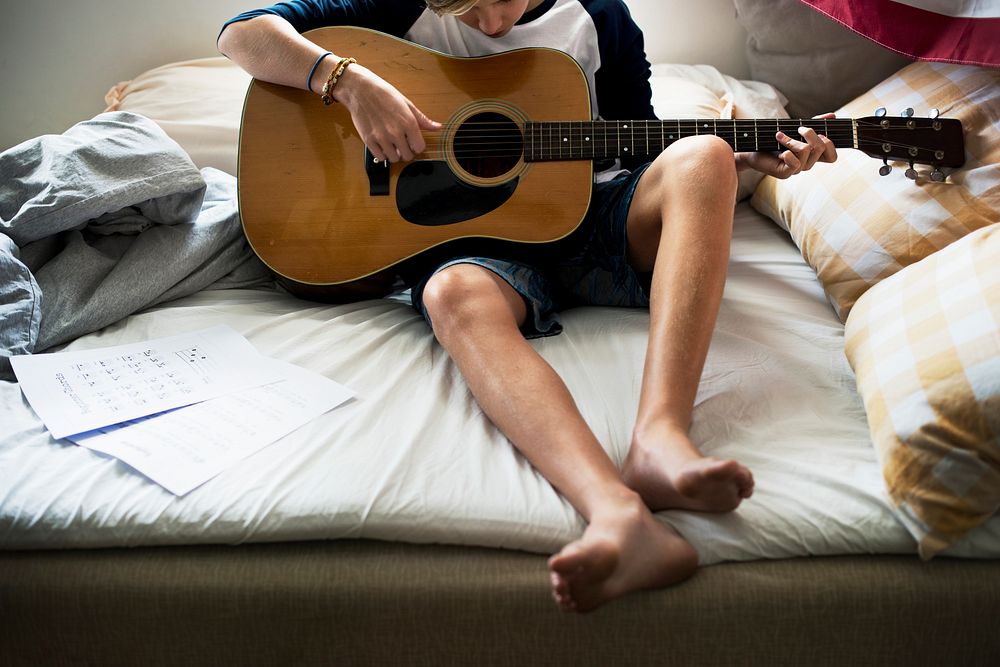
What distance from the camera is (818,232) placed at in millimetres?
1290

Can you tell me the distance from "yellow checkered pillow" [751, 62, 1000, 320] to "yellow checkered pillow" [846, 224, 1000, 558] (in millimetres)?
164

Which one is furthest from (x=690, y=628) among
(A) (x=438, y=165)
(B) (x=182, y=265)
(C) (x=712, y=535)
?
(B) (x=182, y=265)

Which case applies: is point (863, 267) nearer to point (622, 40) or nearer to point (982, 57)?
point (982, 57)

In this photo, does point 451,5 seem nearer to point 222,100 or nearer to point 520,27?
point 520,27

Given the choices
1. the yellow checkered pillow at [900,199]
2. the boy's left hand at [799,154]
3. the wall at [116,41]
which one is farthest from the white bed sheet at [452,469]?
the wall at [116,41]

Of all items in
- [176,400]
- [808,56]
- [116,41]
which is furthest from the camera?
[116,41]

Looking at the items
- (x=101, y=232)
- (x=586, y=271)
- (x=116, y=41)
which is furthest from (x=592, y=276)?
(x=116, y=41)

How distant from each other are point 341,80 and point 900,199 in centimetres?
87

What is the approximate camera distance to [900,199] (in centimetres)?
119

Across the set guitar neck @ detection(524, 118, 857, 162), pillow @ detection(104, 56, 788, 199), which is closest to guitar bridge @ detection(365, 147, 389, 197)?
guitar neck @ detection(524, 118, 857, 162)

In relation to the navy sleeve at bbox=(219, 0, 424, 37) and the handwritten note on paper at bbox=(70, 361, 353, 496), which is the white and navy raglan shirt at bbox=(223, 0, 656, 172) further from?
the handwritten note on paper at bbox=(70, 361, 353, 496)

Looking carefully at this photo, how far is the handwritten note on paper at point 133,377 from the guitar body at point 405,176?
190 mm

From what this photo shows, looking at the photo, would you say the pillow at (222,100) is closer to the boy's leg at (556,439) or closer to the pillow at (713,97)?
Answer: the pillow at (713,97)

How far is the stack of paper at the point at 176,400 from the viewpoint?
2.94 feet
